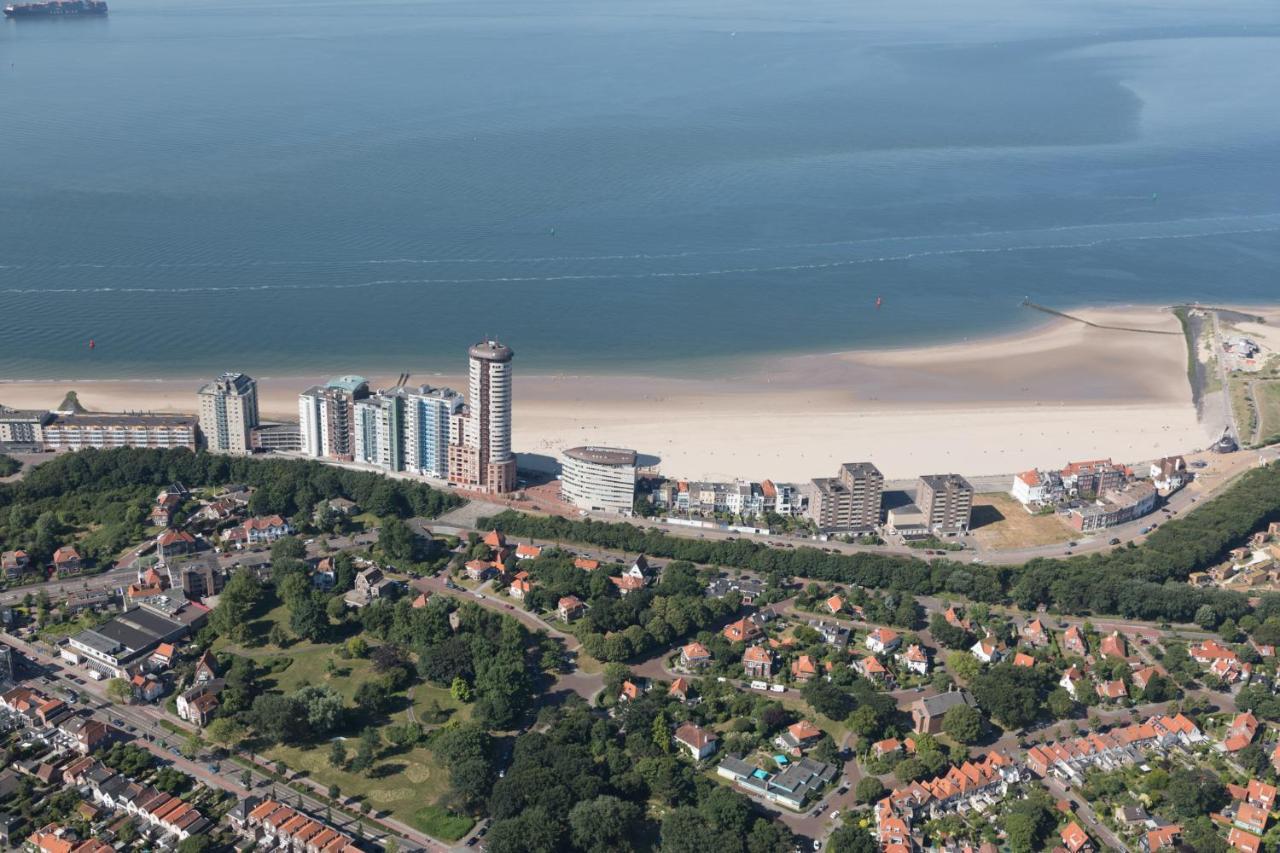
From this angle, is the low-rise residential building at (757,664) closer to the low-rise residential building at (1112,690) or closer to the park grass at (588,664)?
the park grass at (588,664)

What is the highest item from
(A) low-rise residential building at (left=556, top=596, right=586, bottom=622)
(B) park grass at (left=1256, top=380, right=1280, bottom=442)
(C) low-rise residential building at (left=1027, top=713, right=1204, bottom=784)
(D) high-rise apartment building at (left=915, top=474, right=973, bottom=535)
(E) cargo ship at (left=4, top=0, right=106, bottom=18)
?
(E) cargo ship at (left=4, top=0, right=106, bottom=18)

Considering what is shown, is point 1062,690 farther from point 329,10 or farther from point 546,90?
point 329,10

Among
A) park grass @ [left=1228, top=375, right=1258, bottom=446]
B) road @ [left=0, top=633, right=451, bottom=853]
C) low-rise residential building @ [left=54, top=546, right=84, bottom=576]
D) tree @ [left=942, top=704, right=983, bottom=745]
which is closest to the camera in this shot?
road @ [left=0, top=633, right=451, bottom=853]

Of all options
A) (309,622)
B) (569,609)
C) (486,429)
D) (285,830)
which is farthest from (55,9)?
(285,830)

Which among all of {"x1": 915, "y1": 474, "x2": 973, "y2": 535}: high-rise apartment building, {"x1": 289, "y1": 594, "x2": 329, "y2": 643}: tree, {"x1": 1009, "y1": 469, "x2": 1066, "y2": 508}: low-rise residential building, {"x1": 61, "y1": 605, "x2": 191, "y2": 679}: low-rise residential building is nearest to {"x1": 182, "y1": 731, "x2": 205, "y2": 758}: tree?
{"x1": 61, "y1": 605, "x2": 191, "y2": 679}: low-rise residential building

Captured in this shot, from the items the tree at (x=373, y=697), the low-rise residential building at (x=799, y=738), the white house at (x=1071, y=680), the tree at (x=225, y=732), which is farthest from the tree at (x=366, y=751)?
the white house at (x=1071, y=680)

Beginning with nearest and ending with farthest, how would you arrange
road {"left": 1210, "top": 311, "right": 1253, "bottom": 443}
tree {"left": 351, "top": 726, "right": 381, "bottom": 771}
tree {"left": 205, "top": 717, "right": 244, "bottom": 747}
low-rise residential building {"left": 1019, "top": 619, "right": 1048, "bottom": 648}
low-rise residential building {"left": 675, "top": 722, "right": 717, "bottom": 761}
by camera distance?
tree {"left": 351, "top": 726, "right": 381, "bottom": 771} < tree {"left": 205, "top": 717, "right": 244, "bottom": 747} < low-rise residential building {"left": 675, "top": 722, "right": 717, "bottom": 761} < low-rise residential building {"left": 1019, "top": 619, "right": 1048, "bottom": 648} < road {"left": 1210, "top": 311, "right": 1253, "bottom": 443}

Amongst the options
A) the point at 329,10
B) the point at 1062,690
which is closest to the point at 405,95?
the point at 329,10

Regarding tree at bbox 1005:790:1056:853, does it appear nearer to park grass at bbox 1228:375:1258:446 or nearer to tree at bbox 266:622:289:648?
tree at bbox 266:622:289:648
